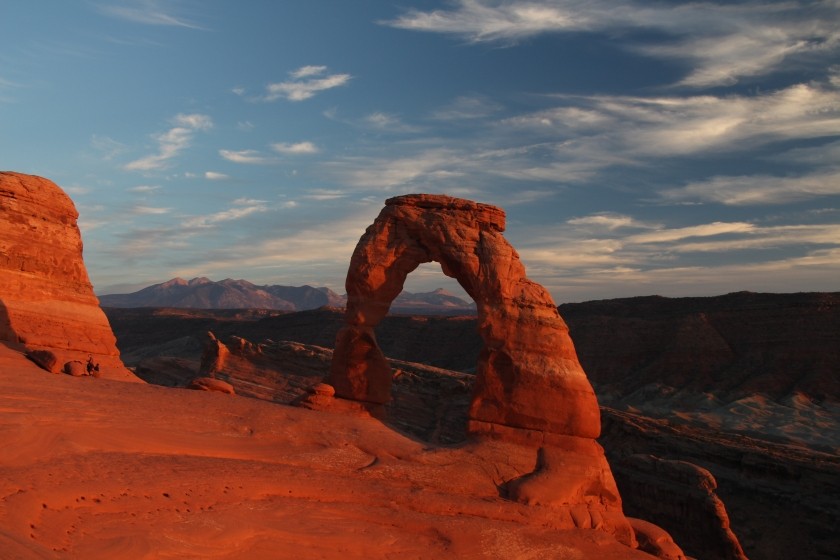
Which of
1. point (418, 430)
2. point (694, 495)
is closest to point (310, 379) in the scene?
point (418, 430)

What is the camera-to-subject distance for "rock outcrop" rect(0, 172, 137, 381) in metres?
15.0

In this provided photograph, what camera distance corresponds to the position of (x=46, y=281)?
15.7 metres

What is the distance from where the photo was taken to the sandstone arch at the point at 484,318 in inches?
511

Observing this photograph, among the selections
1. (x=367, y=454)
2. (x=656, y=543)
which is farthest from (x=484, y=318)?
A: (x=656, y=543)

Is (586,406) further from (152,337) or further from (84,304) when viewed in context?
(152,337)

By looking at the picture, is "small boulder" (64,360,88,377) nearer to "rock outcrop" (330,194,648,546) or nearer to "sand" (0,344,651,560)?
"sand" (0,344,651,560)

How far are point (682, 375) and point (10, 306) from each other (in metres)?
38.4

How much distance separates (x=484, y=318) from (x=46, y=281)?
936 centimetres

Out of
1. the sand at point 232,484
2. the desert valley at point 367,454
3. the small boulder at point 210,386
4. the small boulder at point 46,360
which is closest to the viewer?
the sand at point 232,484

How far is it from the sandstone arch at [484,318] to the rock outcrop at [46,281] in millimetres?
5168

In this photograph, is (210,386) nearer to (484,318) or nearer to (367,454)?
(367,454)

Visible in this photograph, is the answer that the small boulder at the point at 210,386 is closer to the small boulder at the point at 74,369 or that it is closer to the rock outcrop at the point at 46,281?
the small boulder at the point at 74,369

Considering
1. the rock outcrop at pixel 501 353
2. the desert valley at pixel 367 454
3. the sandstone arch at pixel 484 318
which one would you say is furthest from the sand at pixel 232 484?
the sandstone arch at pixel 484 318

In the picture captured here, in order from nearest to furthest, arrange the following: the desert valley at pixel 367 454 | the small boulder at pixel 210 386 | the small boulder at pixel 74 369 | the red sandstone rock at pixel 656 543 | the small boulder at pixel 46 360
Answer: the desert valley at pixel 367 454 < the red sandstone rock at pixel 656 543 < the small boulder at pixel 46 360 < the small boulder at pixel 74 369 < the small boulder at pixel 210 386
